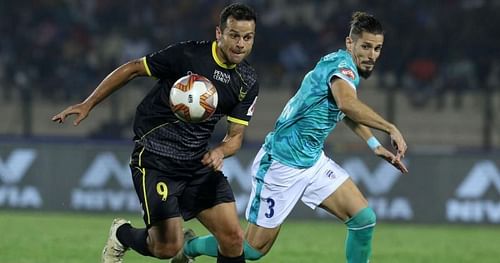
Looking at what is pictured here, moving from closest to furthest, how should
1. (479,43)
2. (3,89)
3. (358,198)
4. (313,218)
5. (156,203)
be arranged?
(156,203), (358,198), (313,218), (3,89), (479,43)

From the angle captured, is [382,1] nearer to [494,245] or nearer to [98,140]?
[98,140]

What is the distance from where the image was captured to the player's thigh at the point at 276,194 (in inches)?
328

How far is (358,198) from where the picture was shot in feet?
27.2

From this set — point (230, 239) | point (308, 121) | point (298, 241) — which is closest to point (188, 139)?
point (230, 239)

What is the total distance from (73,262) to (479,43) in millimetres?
10810

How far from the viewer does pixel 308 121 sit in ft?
27.1

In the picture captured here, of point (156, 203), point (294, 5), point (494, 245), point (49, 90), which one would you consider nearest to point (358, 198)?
point (156, 203)

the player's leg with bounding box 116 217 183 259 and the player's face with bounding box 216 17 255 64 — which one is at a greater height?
the player's face with bounding box 216 17 255 64

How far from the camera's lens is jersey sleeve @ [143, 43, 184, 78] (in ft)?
25.2

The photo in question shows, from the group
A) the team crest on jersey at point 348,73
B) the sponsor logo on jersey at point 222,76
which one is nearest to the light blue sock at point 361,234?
the team crest on jersey at point 348,73

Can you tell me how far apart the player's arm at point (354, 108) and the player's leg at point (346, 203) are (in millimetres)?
891

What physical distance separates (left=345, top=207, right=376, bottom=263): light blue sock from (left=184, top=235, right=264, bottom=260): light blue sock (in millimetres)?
716

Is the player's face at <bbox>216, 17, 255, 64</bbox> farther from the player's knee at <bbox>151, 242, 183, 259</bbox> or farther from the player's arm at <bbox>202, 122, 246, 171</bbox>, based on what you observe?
the player's knee at <bbox>151, 242, 183, 259</bbox>

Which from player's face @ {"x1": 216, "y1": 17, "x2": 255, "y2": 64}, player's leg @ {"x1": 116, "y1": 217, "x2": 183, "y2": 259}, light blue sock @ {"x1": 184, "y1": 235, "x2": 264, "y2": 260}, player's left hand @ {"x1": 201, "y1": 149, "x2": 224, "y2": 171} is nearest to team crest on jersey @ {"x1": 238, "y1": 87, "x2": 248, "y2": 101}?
player's face @ {"x1": 216, "y1": 17, "x2": 255, "y2": 64}
